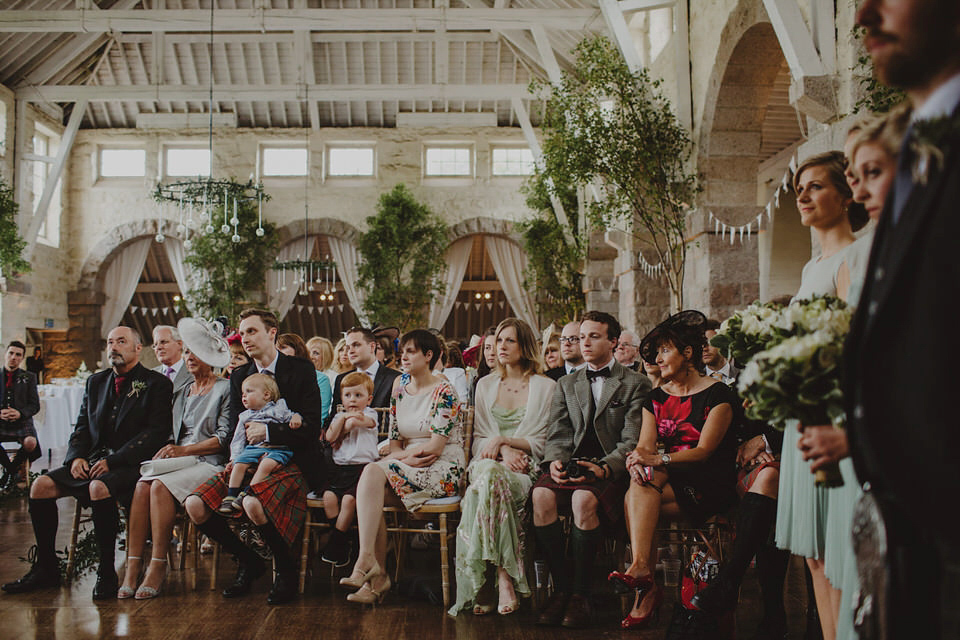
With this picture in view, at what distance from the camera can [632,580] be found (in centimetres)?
305

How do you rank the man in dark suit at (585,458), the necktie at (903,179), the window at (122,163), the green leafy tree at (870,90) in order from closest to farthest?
the necktie at (903,179) → the man in dark suit at (585,458) → the green leafy tree at (870,90) → the window at (122,163)

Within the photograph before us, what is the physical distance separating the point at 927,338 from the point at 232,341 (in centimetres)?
430

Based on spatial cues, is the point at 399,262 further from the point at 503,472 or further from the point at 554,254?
the point at 503,472

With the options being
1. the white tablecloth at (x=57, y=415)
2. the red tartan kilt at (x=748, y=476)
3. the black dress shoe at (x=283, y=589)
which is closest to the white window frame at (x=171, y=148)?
the white tablecloth at (x=57, y=415)

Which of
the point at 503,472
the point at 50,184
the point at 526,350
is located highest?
the point at 50,184

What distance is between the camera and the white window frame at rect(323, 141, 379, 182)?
15.2 metres

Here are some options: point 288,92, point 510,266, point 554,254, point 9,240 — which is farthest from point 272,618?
point 510,266

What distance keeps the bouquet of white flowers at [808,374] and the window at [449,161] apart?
46.0 feet

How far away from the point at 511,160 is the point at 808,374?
1423 cm

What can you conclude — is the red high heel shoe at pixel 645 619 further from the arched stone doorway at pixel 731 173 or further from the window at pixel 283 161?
the window at pixel 283 161

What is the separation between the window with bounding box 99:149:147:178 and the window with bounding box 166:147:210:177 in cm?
52

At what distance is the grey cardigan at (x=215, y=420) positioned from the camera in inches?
157

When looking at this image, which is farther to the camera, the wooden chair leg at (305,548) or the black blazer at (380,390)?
the black blazer at (380,390)

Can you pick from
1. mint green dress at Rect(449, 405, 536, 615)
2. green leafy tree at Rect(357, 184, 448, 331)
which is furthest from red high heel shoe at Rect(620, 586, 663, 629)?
green leafy tree at Rect(357, 184, 448, 331)
